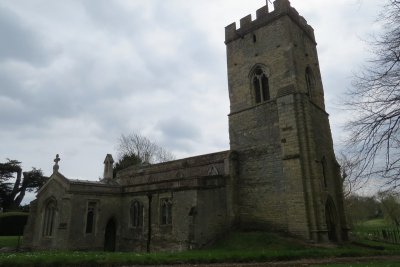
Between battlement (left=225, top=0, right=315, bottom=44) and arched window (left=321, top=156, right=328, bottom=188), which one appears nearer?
arched window (left=321, top=156, right=328, bottom=188)

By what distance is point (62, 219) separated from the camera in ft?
71.9

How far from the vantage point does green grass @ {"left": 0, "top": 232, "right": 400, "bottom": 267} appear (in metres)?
12.1

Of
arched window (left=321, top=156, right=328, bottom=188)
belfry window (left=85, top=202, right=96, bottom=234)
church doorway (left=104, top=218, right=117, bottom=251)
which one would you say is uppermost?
arched window (left=321, top=156, right=328, bottom=188)

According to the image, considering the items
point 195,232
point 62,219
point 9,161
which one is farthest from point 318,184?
point 9,161

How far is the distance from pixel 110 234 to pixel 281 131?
49.5 feet

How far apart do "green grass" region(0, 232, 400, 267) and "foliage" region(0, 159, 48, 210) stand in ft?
125

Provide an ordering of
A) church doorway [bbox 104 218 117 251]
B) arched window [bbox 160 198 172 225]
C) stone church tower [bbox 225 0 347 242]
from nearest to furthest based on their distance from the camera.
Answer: stone church tower [bbox 225 0 347 242] → arched window [bbox 160 198 172 225] → church doorway [bbox 104 218 117 251]

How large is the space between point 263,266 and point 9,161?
49037 millimetres

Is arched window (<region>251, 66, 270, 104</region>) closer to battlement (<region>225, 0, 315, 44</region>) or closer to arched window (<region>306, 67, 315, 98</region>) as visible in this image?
arched window (<region>306, 67, 315, 98</region>)

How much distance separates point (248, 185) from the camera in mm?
22812

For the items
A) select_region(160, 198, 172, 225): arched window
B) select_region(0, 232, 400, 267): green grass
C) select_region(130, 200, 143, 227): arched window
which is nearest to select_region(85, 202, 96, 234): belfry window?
select_region(130, 200, 143, 227): arched window

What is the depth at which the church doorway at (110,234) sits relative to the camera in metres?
24.7

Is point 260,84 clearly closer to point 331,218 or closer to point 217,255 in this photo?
point 331,218

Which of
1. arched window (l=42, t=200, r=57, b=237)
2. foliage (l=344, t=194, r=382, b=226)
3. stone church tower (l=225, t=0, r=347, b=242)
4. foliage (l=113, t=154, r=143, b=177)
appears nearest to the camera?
stone church tower (l=225, t=0, r=347, b=242)
